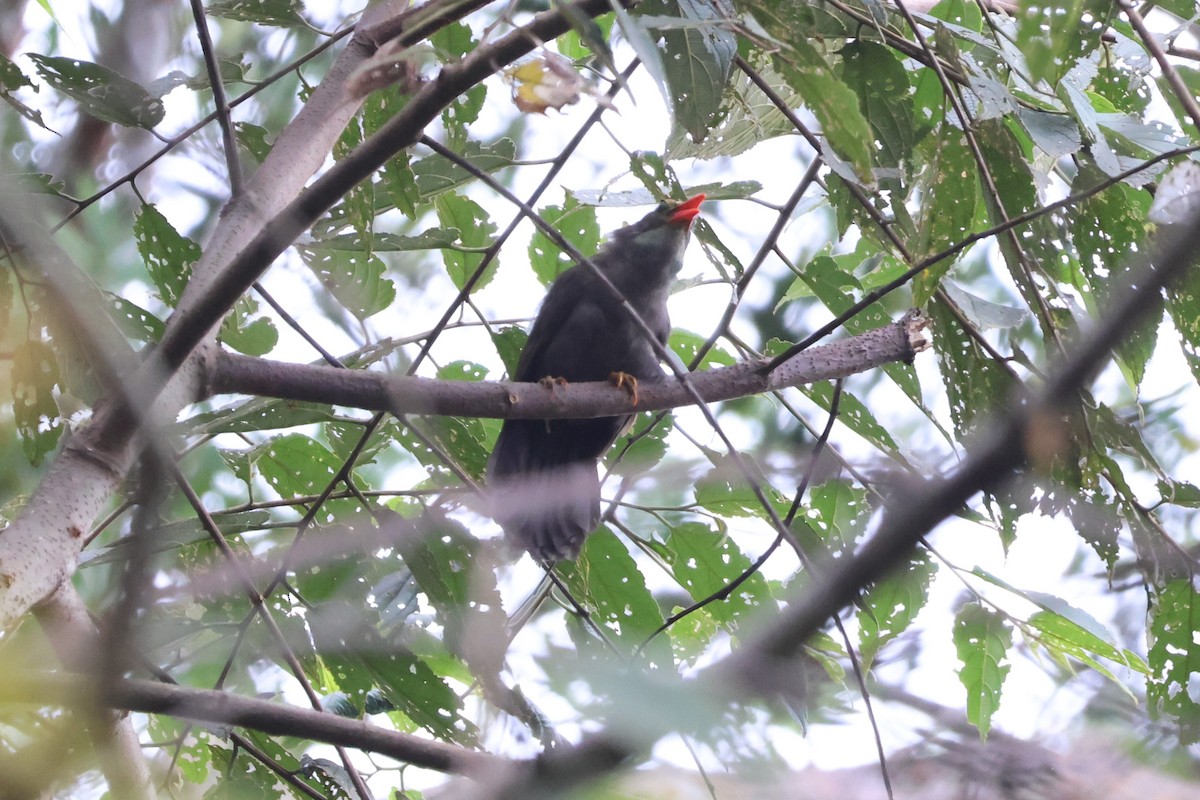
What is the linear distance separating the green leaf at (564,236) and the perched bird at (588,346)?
276 mm

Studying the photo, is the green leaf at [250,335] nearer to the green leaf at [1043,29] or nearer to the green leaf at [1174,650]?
the green leaf at [1043,29]

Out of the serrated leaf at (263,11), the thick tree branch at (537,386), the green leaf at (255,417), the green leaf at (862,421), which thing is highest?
the serrated leaf at (263,11)

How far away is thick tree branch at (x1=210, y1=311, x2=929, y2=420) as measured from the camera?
1678 millimetres

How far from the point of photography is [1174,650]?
5.97ft

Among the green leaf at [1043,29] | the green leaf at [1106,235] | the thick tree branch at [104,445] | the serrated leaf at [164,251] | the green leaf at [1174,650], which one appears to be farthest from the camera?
the serrated leaf at [164,251]

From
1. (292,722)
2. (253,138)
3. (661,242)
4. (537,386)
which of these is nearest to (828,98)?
(537,386)

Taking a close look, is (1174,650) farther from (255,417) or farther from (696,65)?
(255,417)

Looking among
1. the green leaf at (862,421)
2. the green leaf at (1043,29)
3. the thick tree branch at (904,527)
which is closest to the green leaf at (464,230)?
the green leaf at (862,421)

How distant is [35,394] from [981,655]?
1.84m

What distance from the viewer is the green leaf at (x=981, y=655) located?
6.72ft

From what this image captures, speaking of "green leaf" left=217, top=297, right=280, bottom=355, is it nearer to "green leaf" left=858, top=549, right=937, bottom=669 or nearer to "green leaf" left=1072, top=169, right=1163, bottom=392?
"green leaf" left=858, top=549, right=937, bottom=669

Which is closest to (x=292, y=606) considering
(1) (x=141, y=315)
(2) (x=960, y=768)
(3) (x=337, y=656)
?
(3) (x=337, y=656)

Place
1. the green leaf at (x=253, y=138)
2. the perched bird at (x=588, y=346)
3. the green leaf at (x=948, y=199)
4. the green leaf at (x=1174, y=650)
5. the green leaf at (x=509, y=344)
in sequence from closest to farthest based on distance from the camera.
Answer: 1. the green leaf at (x=948, y=199)
2. the green leaf at (x=1174, y=650)
3. the green leaf at (x=253, y=138)
4. the green leaf at (x=509, y=344)
5. the perched bird at (x=588, y=346)

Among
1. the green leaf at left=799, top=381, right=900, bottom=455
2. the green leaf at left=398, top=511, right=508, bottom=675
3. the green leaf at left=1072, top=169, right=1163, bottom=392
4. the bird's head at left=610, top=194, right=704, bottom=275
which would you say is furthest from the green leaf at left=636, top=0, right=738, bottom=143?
Answer: the bird's head at left=610, top=194, right=704, bottom=275
